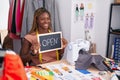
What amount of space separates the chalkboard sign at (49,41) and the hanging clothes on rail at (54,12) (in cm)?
74

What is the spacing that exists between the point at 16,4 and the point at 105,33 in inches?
51.1

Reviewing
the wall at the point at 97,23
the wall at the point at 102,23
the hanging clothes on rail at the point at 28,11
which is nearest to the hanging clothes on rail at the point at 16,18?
the hanging clothes on rail at the point at 28,11

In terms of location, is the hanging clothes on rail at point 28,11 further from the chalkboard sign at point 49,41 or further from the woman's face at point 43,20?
the chalkboard sign at point 49,41

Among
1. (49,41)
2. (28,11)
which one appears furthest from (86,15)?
(49,41)

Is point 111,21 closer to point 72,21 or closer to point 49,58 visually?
point 72,21

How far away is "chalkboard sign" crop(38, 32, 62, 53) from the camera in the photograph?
1727mm

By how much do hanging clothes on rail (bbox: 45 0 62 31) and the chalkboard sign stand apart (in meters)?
0.74

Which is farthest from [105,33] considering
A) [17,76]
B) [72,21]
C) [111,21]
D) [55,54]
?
[17,76]

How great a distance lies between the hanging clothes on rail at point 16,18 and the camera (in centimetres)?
256

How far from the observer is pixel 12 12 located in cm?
264

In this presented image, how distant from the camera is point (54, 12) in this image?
2529mm

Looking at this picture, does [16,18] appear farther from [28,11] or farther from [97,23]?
[97,23]

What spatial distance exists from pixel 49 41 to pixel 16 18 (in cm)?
101

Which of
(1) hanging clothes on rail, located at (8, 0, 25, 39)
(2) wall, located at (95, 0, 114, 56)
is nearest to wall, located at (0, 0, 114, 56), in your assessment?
(2) wall, located at (95, 0, 114, 56)
